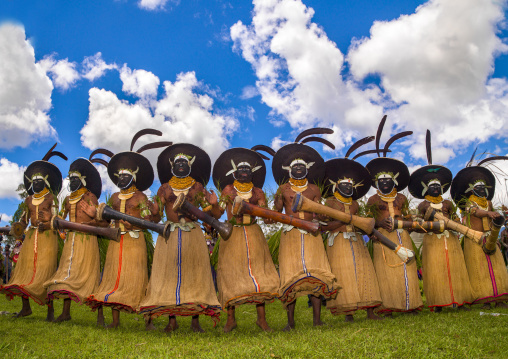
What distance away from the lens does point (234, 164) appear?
604 centimetres

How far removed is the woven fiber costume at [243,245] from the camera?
5.16 m

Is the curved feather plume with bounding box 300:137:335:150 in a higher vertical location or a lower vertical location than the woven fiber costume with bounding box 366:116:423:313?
higher

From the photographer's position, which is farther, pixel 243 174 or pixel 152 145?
pixel 152 145

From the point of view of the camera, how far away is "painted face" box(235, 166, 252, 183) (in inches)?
231

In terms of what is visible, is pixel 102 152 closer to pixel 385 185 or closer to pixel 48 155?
pixel 48 155

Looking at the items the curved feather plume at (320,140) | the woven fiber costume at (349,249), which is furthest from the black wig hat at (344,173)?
the curved feather plume at (320,140)

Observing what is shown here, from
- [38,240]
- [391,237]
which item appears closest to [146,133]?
[38,240]

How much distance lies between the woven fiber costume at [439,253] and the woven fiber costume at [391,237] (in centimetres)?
44

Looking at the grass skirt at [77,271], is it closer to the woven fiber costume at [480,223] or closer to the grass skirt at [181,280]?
the grass skirt at [181,280]

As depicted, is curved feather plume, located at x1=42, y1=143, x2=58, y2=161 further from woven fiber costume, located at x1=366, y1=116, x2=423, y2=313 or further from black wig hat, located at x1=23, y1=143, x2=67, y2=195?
woven fiber costume, located at x1=366, y1=116, x2=423, y2=313

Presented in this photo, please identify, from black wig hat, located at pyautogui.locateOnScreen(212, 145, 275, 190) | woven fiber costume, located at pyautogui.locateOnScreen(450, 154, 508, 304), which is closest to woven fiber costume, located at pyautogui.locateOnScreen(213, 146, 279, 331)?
black wig hat, located at pyautogui.locateOnScreen(212, 145, 275, 190)

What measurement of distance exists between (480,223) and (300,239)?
12.8 feet

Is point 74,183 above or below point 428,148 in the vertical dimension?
below

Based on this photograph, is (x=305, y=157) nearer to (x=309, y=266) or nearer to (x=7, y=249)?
(x=309, y=266)
